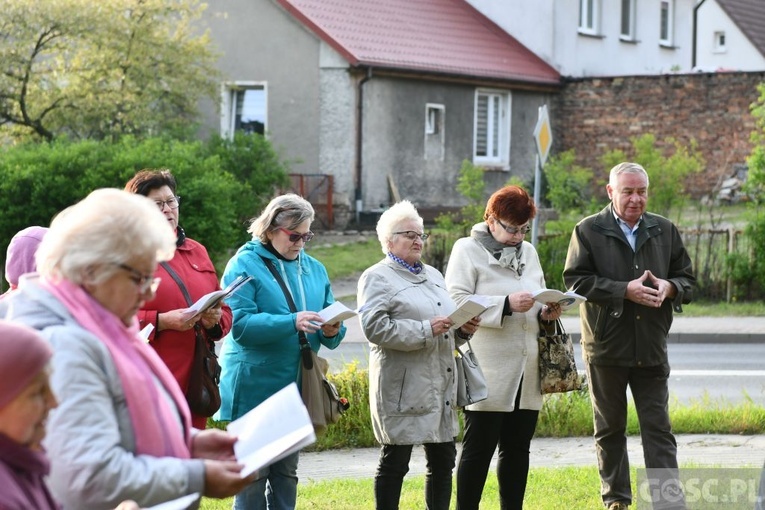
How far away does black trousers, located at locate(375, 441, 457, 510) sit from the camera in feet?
22.1

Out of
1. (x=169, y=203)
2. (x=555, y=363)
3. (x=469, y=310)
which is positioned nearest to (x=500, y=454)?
(x=555, y=363)

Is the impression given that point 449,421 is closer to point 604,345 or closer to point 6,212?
point 604,345

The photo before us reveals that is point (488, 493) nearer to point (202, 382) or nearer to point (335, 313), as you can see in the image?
point (335, 313)

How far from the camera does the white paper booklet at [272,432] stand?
3473 millimetres

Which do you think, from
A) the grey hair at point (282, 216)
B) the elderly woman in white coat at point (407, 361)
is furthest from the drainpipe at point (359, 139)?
the grey hair at point (282, 216)

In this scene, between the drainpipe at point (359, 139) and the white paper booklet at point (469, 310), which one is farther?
the drainpipe at point (359, 139)

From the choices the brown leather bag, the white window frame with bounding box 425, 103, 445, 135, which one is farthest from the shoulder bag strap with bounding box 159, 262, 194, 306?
the white window frame with bounding box 425, 103, 445, 135

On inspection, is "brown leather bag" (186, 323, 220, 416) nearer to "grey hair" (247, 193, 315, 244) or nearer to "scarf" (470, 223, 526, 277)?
"grey hair" (247, 193, 315, 244)

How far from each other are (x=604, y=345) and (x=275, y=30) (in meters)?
22.7

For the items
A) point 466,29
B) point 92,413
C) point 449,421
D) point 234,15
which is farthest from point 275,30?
point 92,413

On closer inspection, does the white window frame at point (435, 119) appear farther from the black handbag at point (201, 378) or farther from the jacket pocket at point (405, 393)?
the black handbag at point (201, 378)

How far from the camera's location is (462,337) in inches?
277

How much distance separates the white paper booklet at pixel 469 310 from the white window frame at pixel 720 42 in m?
45.0

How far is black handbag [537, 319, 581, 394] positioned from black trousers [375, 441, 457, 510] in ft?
2.46
